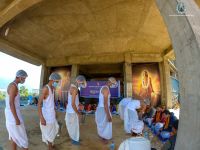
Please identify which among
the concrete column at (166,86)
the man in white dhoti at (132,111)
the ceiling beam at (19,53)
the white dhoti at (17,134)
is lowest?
the white dhoti at (17,134)

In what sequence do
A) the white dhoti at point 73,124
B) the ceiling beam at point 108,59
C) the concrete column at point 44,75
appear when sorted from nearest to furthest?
the white dhoti at point 73,124 < the ceiling beam at point 108,59 < the concrete column at point 44,75

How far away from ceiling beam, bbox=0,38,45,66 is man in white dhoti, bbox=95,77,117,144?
911 cm

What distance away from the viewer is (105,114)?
20.3 feet

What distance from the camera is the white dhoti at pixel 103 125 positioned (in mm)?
6129

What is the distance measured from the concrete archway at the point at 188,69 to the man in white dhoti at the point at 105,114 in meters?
3.08

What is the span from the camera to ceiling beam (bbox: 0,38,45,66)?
13.5 m

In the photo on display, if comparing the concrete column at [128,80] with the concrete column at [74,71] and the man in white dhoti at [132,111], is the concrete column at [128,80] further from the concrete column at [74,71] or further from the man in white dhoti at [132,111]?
the man in white dhoti at [132,111]

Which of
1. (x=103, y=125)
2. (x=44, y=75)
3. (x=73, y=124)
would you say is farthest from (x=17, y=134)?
(x=44, y=75)

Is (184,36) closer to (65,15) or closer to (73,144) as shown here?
(73,144)

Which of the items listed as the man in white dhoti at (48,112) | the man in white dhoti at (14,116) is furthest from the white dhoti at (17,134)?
the man in white dhoti at (48,112)

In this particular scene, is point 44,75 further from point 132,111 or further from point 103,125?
point 132,111

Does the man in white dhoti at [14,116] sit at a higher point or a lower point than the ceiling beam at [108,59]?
lower

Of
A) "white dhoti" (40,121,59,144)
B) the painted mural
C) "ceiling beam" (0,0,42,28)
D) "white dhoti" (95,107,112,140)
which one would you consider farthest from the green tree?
"white dhoti" (40,121,59,144)

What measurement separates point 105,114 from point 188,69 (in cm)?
371
